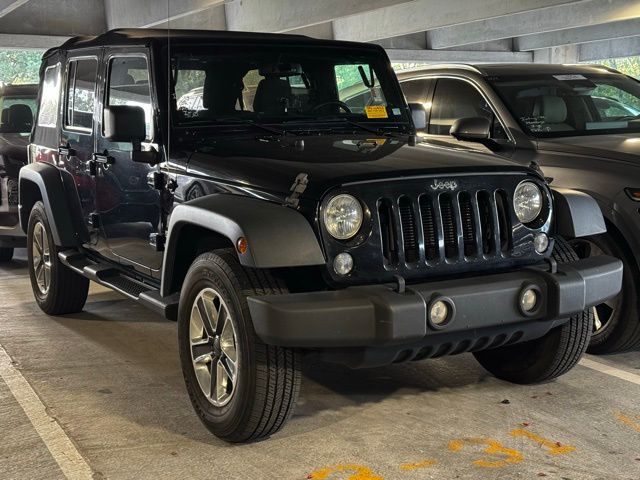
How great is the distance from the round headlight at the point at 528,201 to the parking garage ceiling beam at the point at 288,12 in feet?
32.1

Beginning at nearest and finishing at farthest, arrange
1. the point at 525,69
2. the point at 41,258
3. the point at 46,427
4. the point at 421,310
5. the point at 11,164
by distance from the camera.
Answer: the point at 421,310, the point at 46,427, the point at 41,258, the point at 525,69, the point at 11,164

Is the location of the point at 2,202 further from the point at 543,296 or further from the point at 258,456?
the point at 543,296

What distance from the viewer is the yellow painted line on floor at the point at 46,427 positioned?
3.92 meters

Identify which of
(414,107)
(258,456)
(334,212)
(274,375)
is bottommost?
(258,456)

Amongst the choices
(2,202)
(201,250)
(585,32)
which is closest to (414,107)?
(201,250)

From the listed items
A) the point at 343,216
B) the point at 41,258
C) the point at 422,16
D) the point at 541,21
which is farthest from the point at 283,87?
the point at 541,21

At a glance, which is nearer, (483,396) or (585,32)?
(483,396)

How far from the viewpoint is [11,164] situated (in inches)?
342

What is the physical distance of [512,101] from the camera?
21.4 ft

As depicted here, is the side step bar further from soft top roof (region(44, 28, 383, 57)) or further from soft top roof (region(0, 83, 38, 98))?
soft top roof (region(0, 83, 38, 98))

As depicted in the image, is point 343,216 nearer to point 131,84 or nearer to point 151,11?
point 131,84

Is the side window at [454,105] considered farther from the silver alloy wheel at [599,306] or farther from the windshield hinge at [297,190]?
the windshield hinge at [297,190]

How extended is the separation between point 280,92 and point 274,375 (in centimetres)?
183

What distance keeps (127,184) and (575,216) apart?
243 centimetres
